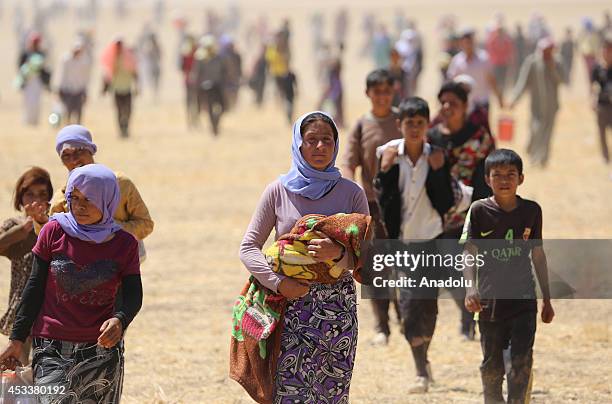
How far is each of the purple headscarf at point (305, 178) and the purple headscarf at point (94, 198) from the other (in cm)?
67

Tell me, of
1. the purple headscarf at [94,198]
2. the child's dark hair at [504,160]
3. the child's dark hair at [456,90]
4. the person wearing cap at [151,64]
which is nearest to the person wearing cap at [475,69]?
the child's dark hair at [456,90]

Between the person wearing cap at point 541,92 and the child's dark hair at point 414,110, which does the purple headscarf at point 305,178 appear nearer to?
the child's dark hair at point 414,110

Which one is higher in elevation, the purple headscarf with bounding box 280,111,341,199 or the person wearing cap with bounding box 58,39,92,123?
the person wearing cap with bounding box 58,39,92,123

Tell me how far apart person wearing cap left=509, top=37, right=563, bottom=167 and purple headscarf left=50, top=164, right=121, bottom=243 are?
11.8 meters

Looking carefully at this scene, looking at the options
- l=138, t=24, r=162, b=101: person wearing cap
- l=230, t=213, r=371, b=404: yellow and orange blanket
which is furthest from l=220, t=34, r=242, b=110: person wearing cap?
l=230, t=213, r=371, b=404: yellow and orange blanket

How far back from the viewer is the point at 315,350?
16.5 ft

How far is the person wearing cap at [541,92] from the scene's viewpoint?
17.0m

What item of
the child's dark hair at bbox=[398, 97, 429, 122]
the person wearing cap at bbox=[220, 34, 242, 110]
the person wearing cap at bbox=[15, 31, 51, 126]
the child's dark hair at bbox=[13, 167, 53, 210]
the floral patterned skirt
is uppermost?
the person wearing cap at bbox=[220, 34, 242, 110]

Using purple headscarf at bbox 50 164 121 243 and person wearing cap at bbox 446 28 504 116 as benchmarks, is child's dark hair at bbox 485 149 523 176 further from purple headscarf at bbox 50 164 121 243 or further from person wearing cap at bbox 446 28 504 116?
person wearing cap at bbox 446 28 504 116

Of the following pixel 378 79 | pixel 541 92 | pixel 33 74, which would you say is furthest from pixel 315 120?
pixel 33 74

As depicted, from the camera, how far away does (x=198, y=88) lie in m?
23.2

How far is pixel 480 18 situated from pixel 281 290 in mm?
65928

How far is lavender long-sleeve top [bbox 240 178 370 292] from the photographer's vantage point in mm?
5098

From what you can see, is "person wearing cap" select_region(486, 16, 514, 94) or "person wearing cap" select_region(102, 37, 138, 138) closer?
"person wearing cap" select_region(102, 37, 138, 138)
